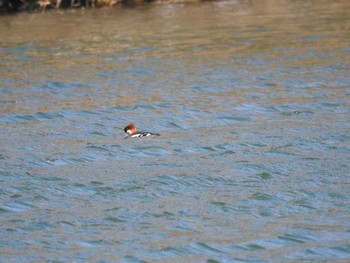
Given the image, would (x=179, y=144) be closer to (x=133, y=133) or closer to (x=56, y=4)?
(x=133, y=133)

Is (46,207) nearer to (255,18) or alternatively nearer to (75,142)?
(75,142)

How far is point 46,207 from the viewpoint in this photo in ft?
31.1

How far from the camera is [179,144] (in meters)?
12.0

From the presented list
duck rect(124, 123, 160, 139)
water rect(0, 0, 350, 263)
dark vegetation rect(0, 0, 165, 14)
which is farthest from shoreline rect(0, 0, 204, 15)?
duck rect(124, 123, 160, 139)

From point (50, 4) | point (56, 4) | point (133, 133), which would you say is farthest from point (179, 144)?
point (50, 4)

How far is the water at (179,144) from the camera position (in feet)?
27.9

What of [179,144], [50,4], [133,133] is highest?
[50,4]

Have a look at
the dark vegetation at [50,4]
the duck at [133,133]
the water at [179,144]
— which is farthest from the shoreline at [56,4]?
the duck at [133,133]

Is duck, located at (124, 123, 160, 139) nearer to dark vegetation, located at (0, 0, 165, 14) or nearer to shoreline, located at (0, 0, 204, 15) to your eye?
shoreline, located at (0, 0, 204, 15)

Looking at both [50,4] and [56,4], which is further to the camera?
[50,4]

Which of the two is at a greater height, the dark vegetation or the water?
the dark vegetation

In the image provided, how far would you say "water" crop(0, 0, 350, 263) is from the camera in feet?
27.9

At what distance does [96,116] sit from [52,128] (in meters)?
0.90

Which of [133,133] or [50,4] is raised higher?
[50,4]
